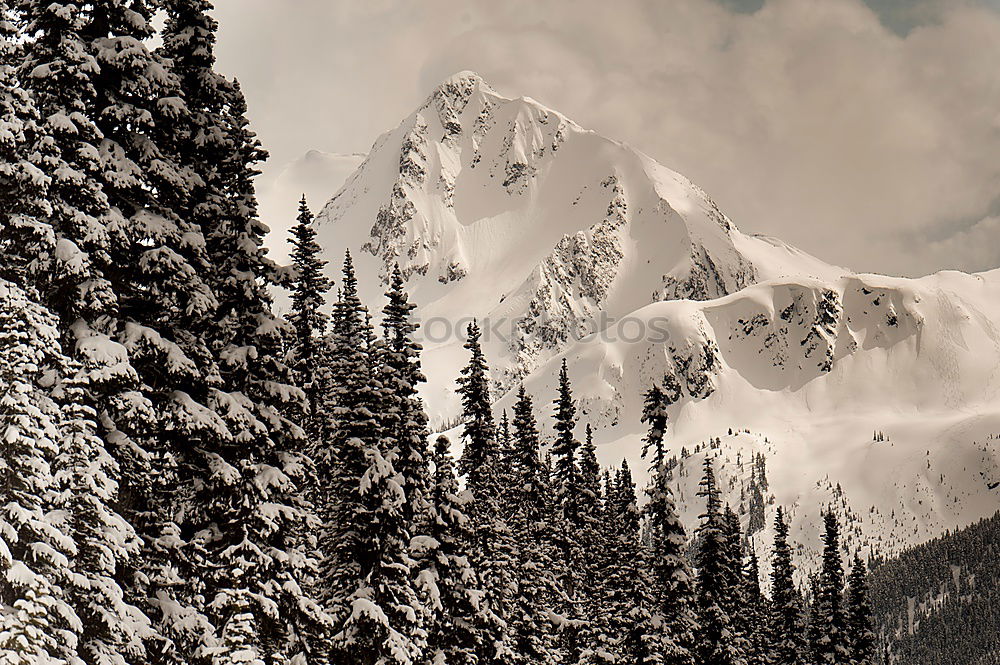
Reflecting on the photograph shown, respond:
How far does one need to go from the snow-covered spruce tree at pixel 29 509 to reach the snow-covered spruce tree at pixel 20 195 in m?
1.04

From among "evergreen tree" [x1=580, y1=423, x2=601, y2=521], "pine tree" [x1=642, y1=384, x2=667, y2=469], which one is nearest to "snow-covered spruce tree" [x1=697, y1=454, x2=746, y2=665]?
"pine tree" [x1=642, y1=384, x2=667, y2=469]

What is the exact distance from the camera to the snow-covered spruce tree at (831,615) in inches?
2480

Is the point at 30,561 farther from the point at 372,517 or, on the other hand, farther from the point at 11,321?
the point at 372,517

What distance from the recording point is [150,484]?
16.5 m

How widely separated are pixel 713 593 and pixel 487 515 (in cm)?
1764

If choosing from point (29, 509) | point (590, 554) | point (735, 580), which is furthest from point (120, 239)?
point (590, 554)

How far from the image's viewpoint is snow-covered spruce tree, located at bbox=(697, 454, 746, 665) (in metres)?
48.5

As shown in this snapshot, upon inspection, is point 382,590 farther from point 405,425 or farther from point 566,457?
point 566,457

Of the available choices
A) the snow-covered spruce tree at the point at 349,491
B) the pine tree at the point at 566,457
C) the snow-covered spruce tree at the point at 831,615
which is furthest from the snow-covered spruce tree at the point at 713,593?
the snow-covered spruce tree at the point at 349,491

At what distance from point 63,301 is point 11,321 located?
5.15 feet

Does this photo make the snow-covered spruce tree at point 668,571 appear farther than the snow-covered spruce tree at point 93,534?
Yes

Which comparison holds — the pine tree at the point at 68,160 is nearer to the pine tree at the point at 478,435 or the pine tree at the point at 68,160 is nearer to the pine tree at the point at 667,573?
the pine tree at the point at 478,435

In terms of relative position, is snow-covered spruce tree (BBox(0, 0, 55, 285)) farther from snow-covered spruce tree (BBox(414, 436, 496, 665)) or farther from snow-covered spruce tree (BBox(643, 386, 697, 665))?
snow-covered spruce tree (BBox(643, 386, 697, 665))

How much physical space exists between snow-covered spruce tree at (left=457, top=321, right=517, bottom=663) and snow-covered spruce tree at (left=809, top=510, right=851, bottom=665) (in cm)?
2976
